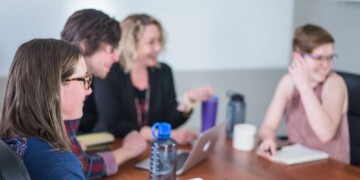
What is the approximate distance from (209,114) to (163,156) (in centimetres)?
59

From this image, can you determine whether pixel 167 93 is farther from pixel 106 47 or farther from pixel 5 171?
pixel 5 171

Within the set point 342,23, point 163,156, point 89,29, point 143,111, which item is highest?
point 89,29

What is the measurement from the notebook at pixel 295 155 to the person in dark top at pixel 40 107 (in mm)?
894

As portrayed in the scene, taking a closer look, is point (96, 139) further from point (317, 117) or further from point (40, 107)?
point (317, 117)

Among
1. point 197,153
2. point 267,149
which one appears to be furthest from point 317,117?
point 197,153

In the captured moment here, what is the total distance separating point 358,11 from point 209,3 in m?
1.01

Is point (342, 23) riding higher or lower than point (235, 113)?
higher

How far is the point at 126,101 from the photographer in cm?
219

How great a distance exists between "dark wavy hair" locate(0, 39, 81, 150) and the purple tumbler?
1020 mm

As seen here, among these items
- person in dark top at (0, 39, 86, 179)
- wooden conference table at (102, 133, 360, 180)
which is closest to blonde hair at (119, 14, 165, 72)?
wooden conference table at (102, 133, 360, 180)

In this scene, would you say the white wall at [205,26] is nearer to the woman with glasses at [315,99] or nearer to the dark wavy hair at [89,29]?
the dark wavy hair at [89,29]

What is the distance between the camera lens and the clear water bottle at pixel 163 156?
140cm

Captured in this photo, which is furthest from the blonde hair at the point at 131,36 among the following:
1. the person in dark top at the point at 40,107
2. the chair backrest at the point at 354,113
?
the person in dark top at the point at 40,107

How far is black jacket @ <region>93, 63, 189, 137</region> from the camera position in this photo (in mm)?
2064
